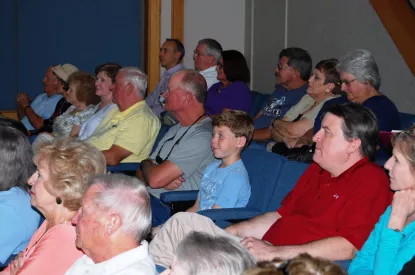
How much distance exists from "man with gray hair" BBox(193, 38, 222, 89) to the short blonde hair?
3.82 m

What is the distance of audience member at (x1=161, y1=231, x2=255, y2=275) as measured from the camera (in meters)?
1.70

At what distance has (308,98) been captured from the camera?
4945 millimetres

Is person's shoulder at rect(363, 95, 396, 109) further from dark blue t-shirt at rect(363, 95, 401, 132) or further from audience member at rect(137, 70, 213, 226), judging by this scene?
audience member at rect(137, 70, 213, 226)

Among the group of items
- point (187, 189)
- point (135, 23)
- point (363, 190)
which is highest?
point (135, 23)

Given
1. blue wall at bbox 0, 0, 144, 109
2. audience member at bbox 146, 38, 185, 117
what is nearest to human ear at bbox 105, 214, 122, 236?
audience member at bbox 146, 38, 185, 117

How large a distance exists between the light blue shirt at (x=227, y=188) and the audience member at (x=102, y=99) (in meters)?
1.84

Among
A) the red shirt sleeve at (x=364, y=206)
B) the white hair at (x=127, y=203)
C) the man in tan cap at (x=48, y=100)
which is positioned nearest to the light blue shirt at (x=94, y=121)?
the man in tan cap at (x=48, y=100)

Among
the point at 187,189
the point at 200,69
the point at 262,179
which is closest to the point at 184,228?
the point at 262,179

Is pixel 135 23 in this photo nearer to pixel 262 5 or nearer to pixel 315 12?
pixel 262 5

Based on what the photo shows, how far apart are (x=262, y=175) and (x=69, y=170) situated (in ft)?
3.61

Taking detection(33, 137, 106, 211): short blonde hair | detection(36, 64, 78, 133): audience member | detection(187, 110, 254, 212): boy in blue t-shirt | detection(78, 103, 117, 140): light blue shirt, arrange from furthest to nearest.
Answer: detection(36, 64, 78, 133): audience member
detection(78, 103, 117, 140): light blue shirt
detection(187, 110, 254, 212): boy in blue t-shirt
detection(33, 137, 106, 211): short blonde hair

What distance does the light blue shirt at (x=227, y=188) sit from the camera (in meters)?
3.34

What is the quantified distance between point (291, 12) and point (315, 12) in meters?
0.49

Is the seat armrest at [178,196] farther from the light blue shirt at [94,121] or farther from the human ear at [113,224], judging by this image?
the light blue shirt at [94,121]
